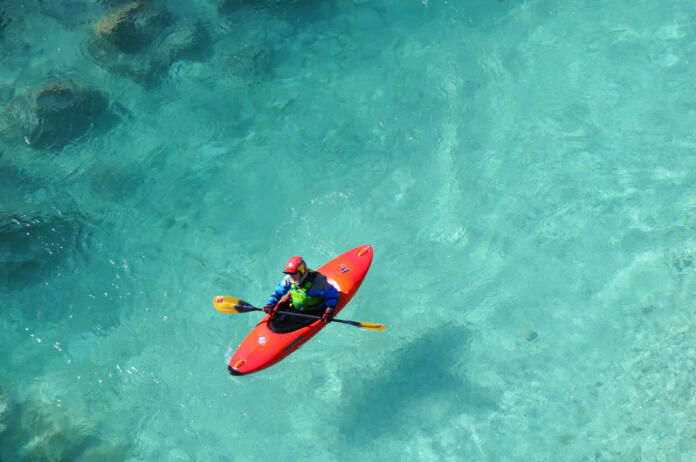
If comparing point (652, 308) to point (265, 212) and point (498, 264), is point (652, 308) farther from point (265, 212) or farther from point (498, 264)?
point (265, 212)

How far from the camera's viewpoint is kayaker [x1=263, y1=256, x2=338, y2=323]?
7203 mm

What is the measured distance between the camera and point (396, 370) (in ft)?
26.4

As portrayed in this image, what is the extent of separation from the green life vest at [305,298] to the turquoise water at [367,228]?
1175 millimetres

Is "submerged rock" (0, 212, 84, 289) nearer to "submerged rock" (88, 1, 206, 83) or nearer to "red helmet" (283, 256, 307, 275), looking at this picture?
"submerged rock" (88, 1, 206, 83)

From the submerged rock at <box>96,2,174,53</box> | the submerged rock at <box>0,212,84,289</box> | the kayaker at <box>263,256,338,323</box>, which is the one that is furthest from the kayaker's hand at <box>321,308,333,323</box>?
the submerged rock at <box>96,2,174,53</box>

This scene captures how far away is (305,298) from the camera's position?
24.1 feet

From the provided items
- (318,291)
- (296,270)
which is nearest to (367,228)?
(318,291)

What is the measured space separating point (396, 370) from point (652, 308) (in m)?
3.88

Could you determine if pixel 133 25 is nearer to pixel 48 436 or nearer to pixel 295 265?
pixel 295 265

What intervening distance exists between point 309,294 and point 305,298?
0.10 meters

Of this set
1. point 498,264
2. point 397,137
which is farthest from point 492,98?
point 498,264

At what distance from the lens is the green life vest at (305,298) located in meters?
7.21

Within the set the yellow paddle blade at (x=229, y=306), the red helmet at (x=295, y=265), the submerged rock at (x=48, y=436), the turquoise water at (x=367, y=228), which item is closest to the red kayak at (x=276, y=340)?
the yellow paddle blade at (x=229, y=306)

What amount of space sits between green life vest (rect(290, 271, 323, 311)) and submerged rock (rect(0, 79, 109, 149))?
649cm
